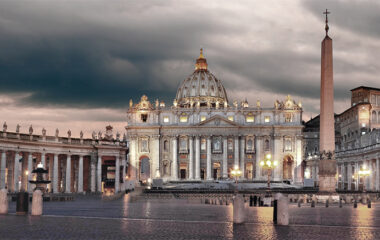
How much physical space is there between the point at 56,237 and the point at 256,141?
118 metres

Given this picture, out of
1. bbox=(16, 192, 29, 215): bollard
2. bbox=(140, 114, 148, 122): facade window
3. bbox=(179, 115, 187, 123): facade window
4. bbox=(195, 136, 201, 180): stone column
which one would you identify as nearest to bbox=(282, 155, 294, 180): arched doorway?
bbox=(195, 136, 201, 180): stone column

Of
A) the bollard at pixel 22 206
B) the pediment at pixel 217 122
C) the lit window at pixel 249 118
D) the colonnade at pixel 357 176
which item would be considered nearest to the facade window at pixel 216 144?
the pediment at pixel 217 122

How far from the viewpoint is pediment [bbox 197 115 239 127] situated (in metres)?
135

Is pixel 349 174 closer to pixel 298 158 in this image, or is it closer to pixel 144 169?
pixel 298 158

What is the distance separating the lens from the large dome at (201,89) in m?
172

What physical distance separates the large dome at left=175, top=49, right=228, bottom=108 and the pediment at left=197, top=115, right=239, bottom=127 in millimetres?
32087

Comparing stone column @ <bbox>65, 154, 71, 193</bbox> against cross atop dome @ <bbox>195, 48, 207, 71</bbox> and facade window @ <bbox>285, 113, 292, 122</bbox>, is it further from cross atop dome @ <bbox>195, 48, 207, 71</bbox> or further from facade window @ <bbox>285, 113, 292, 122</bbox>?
cross atop dome @ <bbox>195, 48, 207, 71</bbox>

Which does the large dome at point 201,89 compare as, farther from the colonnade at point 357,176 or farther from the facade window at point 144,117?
the colonnade at point 357,176

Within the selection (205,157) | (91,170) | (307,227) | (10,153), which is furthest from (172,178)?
(307,227)

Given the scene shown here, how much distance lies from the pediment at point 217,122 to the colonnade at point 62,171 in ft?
128

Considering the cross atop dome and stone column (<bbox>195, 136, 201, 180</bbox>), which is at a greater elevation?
the cross atop dome

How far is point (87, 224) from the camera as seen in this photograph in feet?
83.5

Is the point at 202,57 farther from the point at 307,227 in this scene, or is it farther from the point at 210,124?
the point at 307,227

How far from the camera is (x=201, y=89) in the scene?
17288cm
